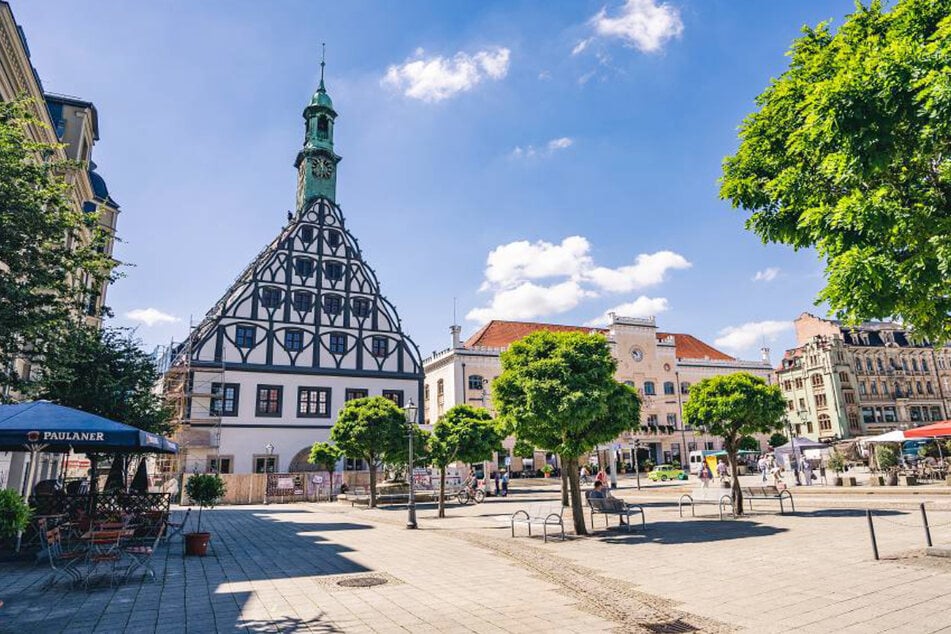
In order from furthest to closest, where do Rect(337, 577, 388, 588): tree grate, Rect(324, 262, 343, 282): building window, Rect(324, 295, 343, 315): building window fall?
Rect(324, 262, 343, 282): building window < Rect(324, 295, 343, 315): building window < Rect(337, 577, 388, 588): tree grate

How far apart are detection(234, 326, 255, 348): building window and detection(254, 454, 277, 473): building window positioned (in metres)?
7.33

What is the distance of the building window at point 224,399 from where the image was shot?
34625 mm

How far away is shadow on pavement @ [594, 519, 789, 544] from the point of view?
13557mm

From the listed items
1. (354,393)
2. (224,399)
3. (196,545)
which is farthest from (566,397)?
(224,399)

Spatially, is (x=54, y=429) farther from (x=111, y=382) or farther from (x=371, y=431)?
(x=371, y=431)

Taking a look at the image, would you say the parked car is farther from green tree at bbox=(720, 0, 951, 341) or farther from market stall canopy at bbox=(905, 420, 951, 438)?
green tree at bbox=(720, 0, 951, 341)

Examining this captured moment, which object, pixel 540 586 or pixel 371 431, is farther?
pixel 371 431

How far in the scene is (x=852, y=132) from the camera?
687cm

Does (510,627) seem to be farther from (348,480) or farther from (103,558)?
(348,480)

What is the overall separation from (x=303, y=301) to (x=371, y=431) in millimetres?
15534

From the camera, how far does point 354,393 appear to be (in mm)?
39125

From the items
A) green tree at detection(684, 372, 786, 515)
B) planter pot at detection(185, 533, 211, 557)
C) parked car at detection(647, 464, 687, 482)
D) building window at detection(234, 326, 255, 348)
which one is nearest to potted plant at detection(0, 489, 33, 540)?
planter pot at detection(185, 533, 211, 557)

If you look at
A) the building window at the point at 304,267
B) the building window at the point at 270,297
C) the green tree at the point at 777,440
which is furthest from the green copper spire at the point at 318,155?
the green tree at the point at 777,440

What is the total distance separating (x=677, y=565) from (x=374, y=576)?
18.7ft
